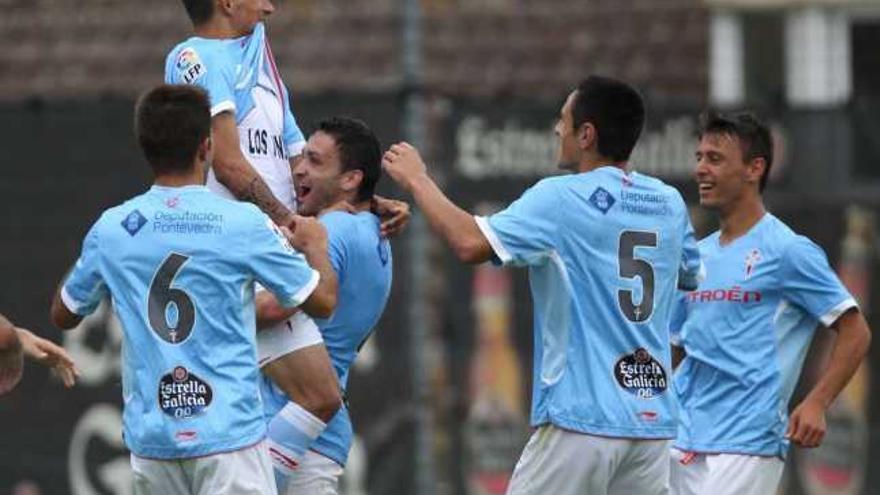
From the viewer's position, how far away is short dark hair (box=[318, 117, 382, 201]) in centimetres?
1020

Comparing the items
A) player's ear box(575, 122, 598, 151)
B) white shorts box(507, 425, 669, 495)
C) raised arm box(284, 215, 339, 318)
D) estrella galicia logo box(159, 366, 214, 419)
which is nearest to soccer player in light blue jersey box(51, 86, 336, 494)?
estrella galicia logo box(159, 366, 214, 419)

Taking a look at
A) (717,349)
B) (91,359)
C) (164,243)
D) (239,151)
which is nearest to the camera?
(164,243)

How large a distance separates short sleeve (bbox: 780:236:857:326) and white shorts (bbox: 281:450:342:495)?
2.04 meters

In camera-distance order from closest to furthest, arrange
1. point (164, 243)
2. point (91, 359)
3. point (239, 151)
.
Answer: point (164, 243)
point (239, 151)
point (91, 359)

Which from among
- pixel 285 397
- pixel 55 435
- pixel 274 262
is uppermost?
pixel 274 262

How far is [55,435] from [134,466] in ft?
20.8

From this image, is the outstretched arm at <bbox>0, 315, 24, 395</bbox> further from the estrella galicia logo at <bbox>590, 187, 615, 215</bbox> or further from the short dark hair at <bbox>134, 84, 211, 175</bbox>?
the estrella galicia logo at <bbox>590, 187, 615, 215</bbox>

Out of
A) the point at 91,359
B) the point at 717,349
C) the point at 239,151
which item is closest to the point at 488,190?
the point at 91,359

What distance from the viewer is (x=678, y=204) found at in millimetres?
10008

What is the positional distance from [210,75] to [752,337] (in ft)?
8.35

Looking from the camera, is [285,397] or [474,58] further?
[474,58]

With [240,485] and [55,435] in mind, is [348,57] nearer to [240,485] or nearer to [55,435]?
[55,435]

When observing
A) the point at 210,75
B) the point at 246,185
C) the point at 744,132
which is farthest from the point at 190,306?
the point at 744,132

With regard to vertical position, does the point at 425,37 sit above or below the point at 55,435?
above
